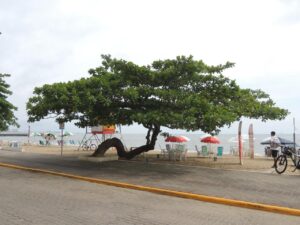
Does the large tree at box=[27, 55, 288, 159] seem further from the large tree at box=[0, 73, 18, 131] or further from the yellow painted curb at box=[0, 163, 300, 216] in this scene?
the large tree at box=[0, 73, 18, 131]

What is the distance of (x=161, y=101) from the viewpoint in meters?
19.2

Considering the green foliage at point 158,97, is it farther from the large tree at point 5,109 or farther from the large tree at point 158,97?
the large tree at point 5,109

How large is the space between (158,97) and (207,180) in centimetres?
532

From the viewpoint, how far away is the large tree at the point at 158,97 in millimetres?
17797

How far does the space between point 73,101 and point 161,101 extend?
387 centimetres

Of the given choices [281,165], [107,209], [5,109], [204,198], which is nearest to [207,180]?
[204,198]

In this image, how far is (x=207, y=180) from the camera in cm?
1484

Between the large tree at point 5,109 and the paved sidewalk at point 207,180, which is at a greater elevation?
the large tree at point 5,109

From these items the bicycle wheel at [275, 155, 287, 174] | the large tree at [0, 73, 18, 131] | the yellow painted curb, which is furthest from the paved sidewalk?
the large tree at [0, 73, 18, 131]

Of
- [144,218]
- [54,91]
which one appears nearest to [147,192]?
[144,218]

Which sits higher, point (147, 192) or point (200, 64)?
point (200, 64)

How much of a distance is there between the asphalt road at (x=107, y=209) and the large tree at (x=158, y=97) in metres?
5.31

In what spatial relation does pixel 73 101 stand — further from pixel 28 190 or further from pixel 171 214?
pixel 171 214

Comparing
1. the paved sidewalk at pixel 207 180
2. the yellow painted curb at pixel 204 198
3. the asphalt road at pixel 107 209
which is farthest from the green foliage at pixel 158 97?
the asphalt road at pixel 107 209
